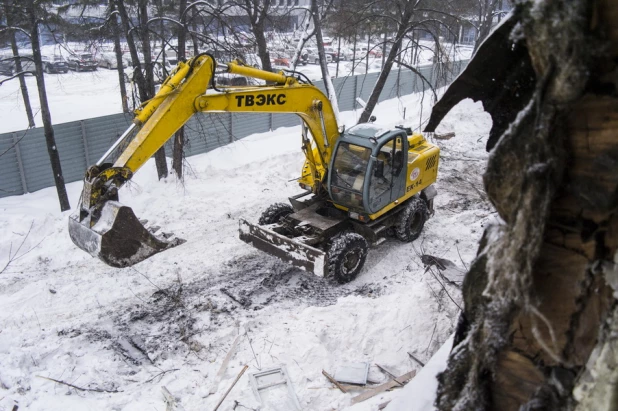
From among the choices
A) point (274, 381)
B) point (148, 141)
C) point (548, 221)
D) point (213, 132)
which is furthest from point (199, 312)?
point (213, 132)

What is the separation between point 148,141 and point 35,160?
27.7 feet

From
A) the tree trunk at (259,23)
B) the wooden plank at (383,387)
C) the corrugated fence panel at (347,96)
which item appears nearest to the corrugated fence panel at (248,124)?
the tree trunk at (259,23)

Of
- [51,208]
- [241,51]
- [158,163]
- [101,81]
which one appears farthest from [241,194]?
[101,81]

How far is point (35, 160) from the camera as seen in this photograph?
13.4 m

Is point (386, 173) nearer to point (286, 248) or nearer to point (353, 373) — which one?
point (286, 248)

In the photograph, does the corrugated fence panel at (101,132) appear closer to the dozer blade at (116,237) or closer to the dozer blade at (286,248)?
the dozer blade at (286,248)

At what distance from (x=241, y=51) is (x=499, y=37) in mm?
11265

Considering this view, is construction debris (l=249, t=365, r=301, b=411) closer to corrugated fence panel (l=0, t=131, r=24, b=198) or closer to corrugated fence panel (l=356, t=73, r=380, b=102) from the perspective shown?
corrugated fence panel (l=0, t=131, r=24, b=198)

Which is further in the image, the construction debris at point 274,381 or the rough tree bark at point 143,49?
the rough tree bark at point 143,49

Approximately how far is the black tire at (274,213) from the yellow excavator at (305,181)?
2cm

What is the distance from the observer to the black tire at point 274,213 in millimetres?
9969

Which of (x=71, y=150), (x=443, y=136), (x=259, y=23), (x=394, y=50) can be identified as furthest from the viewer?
(x=443, y=136)

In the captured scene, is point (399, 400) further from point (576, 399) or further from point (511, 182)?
point (511, 182)

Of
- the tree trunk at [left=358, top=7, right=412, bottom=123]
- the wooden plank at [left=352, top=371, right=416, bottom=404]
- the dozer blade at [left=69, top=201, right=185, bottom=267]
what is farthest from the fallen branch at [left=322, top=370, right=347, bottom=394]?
the tree trunk at [left=358, top=7, right=412, bottom=123]
